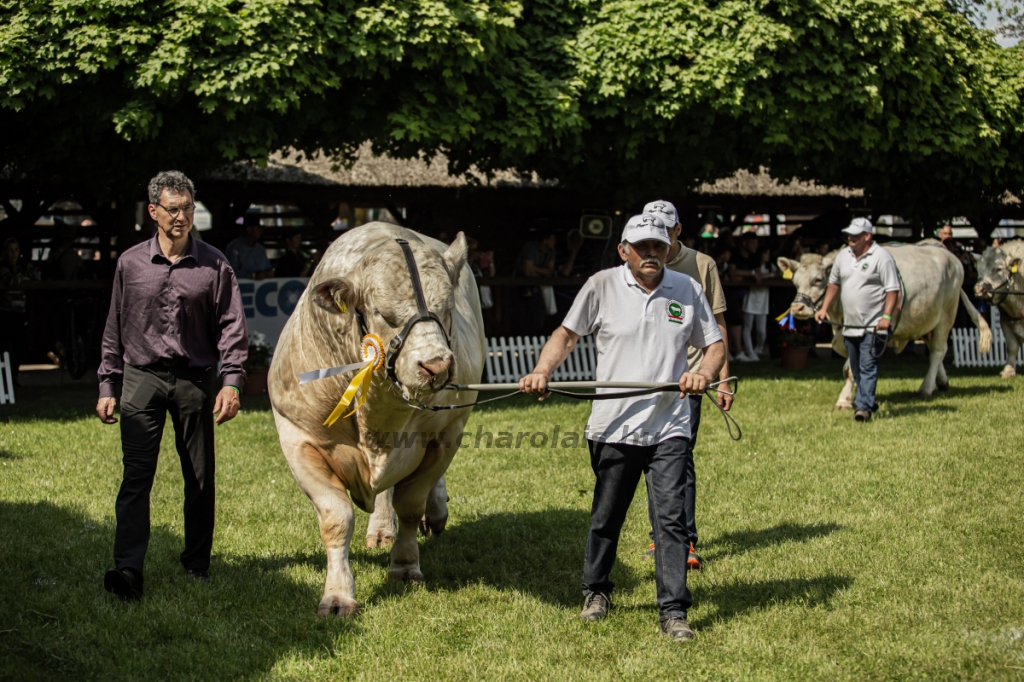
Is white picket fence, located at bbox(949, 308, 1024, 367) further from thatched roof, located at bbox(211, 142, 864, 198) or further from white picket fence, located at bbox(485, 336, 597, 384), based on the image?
white picket fence, located at bbox(485, 336, 597, 384)

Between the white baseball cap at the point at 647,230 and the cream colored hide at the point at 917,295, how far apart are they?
A: 771cm

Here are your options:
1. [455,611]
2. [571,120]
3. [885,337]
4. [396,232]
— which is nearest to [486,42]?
[571,120]

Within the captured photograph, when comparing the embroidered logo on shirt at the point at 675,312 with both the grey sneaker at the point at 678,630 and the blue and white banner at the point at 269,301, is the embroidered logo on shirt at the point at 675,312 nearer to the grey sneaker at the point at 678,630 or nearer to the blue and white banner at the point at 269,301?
the grey sneaker at the point at 678,630

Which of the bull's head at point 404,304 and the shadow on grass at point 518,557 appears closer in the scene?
the bull's head at point 404,304

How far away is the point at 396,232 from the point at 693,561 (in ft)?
8.35

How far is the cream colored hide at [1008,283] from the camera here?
14859 millimetres

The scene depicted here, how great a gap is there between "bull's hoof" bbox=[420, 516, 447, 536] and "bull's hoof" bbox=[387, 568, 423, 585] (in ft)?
3.13

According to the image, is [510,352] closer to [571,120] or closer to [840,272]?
[571,120]

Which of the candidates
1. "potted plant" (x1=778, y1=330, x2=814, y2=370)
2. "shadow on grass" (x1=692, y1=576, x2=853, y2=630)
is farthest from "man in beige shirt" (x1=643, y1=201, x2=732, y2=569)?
"potted plant" (x1=778, y1=330, x2=814, y2=370)

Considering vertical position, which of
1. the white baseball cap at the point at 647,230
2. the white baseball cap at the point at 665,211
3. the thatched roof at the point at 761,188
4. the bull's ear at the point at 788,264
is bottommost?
the bull's ear at the point at 788,264

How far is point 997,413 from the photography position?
1125 cm

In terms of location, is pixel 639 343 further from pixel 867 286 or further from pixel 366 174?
pixel 366 174

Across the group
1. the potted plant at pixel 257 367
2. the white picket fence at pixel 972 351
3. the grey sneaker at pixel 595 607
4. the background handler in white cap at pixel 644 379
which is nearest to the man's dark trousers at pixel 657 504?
the background handler in white cap at pixel 644 379

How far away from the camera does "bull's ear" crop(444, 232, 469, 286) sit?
5069 mm
